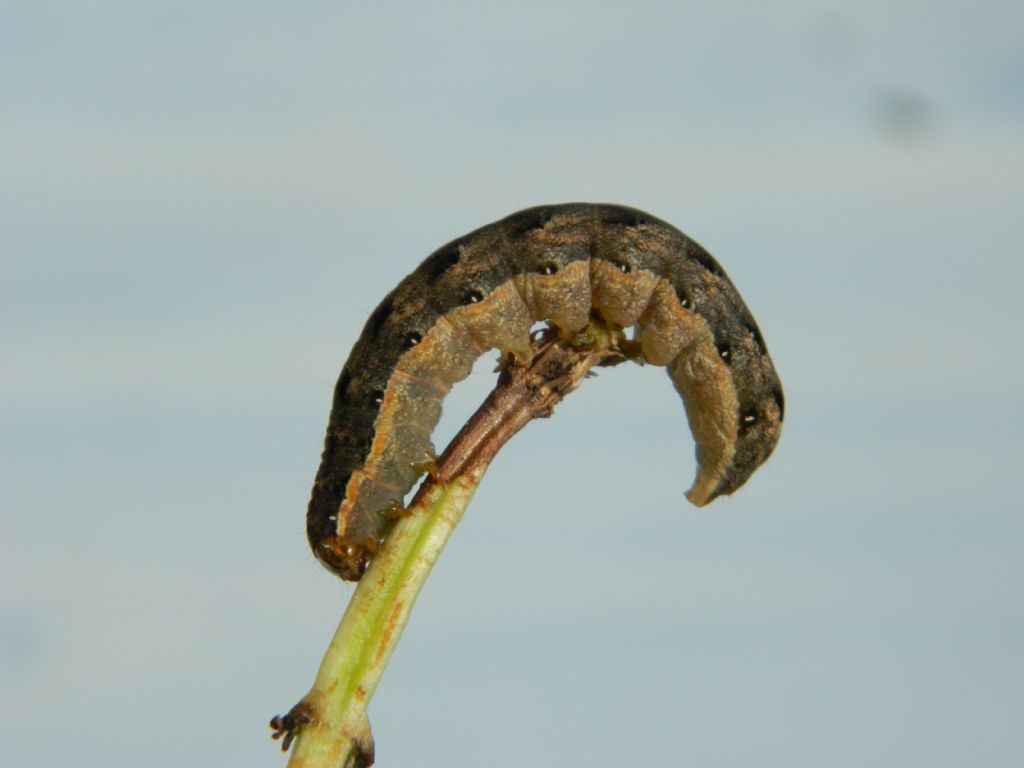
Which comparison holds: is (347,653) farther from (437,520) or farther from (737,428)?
(737,428)

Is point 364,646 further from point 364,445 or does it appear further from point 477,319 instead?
point 477,319

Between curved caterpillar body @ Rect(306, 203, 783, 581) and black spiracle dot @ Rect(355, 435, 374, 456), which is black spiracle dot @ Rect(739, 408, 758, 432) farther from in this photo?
black spiracle dot @ Rect(355, 435, 374, 456)

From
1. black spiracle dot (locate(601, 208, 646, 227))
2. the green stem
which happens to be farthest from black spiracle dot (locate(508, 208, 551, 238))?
the green stem

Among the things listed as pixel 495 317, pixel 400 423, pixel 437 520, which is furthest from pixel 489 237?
pixel 437 520

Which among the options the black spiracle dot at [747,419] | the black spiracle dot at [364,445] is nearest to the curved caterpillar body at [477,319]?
the black spiracle dot at [364,445]

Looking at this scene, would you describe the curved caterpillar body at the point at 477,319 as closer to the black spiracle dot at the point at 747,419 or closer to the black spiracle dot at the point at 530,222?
the black spiracle dot at the point at 530,222

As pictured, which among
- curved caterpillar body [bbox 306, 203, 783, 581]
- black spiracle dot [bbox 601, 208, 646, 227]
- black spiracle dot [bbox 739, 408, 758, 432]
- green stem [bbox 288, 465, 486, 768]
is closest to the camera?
green stem [bbox 288, 465, 486, 768]
